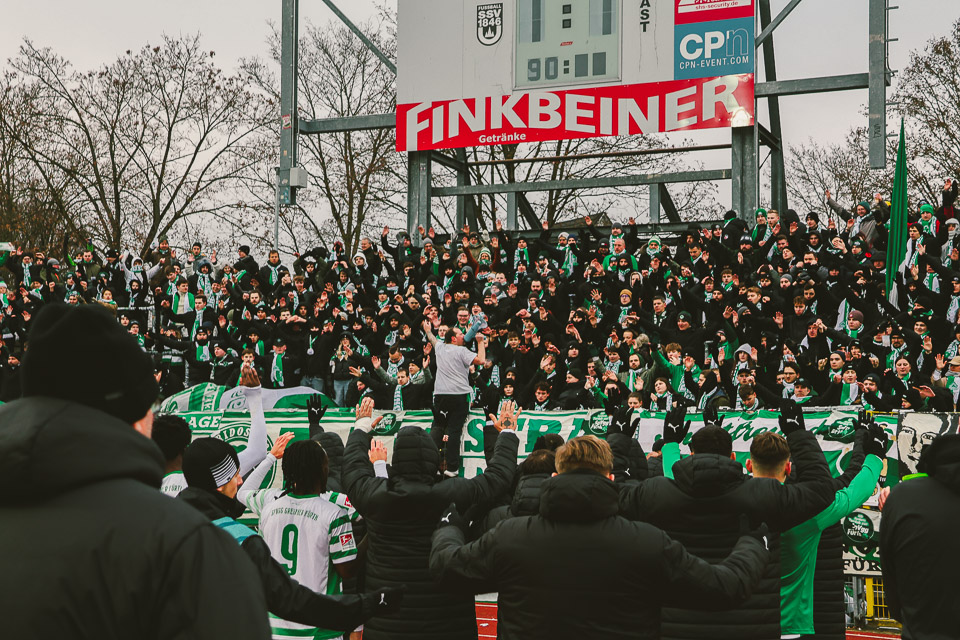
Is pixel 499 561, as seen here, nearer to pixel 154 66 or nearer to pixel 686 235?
pixel 686 235

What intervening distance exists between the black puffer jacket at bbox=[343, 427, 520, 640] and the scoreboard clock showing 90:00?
20.4m

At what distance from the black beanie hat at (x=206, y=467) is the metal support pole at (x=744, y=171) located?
71.6 ft

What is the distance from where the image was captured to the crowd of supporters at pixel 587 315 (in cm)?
1454

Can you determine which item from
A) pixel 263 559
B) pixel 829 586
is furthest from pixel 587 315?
pixel 263 559

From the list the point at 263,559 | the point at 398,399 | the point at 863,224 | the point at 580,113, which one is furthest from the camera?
the point at 580,113

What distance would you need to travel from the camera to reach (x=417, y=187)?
2780cm

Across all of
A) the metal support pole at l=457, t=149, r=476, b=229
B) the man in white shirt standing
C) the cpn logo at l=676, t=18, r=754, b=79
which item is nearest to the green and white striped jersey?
the man in white shirt standing

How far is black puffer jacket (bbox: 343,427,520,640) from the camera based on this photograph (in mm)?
5121

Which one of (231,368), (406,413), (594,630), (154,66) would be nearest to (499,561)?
(594,630)

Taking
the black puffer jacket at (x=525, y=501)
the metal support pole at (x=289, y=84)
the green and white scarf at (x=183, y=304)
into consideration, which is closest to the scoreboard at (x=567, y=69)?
the metal support pole at (x=289, y=84)

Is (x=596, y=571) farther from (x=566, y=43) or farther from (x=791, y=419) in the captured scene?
(x=566, y=43)

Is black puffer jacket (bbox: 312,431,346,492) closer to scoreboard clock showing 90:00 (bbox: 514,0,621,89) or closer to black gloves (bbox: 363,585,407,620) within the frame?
black gloves (bbox: 363,585,407,620)

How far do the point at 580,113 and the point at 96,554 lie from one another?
2389 centimetres

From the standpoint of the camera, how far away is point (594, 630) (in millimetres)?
3637
